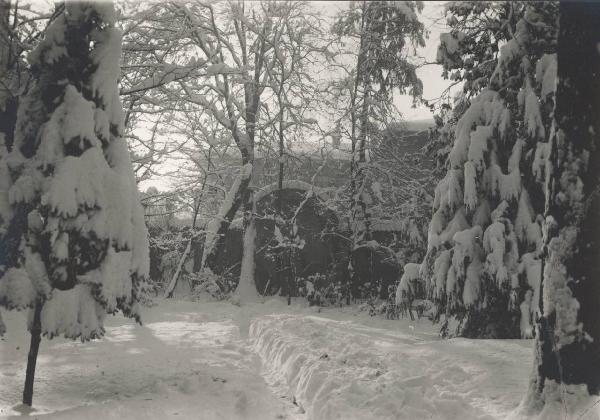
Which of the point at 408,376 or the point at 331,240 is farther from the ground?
the point at 331,240

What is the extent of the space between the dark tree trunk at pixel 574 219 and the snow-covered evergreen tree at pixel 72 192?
16.5ft

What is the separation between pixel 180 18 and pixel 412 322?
1275cm

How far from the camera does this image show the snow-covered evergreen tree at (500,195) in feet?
32.6

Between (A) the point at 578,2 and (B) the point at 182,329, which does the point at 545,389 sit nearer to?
(A) the point at 578,2

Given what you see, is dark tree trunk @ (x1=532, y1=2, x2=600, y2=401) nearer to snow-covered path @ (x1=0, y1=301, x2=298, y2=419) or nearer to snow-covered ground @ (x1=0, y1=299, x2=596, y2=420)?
snow-covered ground @ (x1=0, y1=299, x2=596, y2=420)

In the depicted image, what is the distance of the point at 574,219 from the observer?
A: 16.4 feet

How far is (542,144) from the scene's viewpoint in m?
9.78

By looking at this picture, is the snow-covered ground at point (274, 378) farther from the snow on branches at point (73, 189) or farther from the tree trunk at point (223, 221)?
the tree trunk at point (223, 221)

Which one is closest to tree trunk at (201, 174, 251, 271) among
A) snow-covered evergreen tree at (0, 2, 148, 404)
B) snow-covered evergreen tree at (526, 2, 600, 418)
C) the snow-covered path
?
the snow-covered path

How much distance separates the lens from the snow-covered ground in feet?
18.8

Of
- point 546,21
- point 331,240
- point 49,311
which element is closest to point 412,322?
point 331,240

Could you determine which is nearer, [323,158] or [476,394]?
[476,394]

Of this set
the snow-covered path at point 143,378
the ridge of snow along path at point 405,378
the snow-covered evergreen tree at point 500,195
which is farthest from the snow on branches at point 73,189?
the snow-covered evergreen tree at point 500,195

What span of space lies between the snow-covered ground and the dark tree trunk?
59 centimetres
